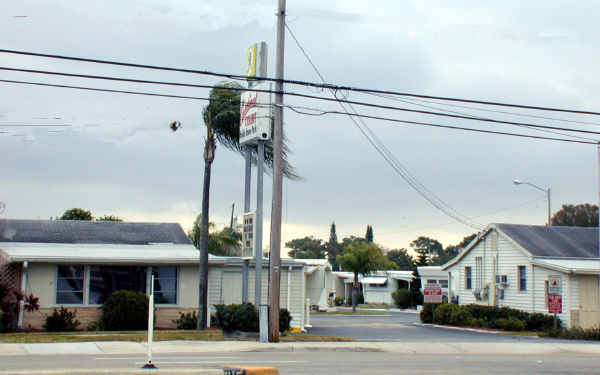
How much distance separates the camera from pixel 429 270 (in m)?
55.0

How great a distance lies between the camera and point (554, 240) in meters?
34.5

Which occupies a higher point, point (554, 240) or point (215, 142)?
point (215, 142)

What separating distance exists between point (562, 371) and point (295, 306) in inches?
556

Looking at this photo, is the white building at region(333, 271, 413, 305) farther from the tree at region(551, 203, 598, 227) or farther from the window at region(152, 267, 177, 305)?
the window at region(152, 267, 177, 305)

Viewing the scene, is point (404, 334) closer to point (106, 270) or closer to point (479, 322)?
point (479, 322)

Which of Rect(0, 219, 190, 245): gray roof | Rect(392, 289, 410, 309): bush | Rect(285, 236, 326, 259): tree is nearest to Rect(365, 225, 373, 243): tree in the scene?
Rect(285, 236, 326, 259): tree

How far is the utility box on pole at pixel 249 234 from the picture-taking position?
21391 millimetres

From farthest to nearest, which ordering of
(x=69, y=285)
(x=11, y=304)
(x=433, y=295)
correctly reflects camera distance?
(x=433, y=295) → (x=69, y=285) → (x=11, y=304)

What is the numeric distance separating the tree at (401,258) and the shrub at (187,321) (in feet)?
242

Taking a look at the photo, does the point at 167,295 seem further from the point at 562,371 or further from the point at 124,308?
the point at 562,371

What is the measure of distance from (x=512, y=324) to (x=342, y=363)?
17.8m

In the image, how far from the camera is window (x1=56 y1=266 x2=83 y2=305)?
25.5 m

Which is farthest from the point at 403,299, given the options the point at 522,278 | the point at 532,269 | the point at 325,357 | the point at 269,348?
the point at 325,357

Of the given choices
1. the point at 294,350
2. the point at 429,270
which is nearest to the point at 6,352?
the point at 294,350
